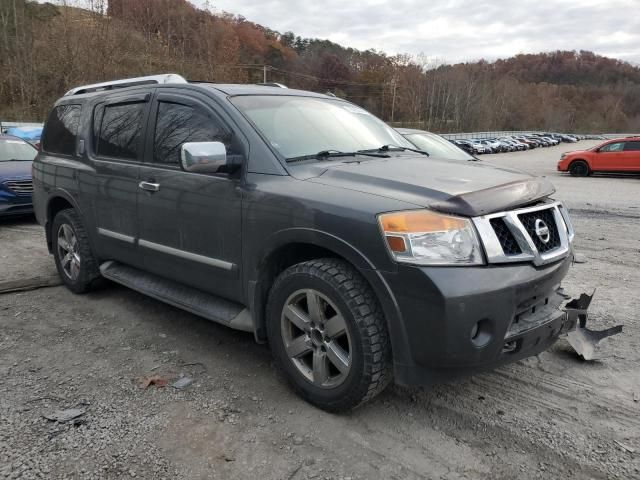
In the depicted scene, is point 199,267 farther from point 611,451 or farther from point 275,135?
point 611,451

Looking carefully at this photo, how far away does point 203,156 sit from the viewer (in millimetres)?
3041

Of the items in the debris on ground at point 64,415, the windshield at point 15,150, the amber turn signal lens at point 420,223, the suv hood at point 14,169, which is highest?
the amber turn signal lens at point 420,223

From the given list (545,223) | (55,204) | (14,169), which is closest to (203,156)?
(545,223)

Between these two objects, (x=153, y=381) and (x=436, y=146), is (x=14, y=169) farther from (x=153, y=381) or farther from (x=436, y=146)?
(x=153, y=381)

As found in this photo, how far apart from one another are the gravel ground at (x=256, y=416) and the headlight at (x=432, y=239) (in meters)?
0.97

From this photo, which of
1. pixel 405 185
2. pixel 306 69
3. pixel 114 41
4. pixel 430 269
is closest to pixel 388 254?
pixel 430 269

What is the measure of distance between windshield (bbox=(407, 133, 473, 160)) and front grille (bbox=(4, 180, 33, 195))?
627 centimetres

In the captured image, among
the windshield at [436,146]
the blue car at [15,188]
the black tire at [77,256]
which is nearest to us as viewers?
the black tire at [77,256]

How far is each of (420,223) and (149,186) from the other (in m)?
2.20

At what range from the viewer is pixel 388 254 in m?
2.56

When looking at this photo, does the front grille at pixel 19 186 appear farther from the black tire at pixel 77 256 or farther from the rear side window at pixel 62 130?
the black tire at pixel 77 256

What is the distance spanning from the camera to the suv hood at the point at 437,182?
2.66 metres

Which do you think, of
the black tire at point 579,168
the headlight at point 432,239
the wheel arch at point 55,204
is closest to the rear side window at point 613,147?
the black tire at point 579,168

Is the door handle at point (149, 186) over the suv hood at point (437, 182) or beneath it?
beneath
